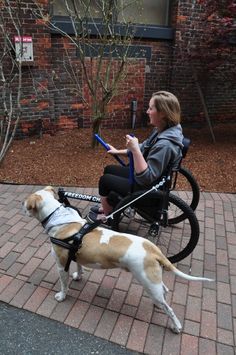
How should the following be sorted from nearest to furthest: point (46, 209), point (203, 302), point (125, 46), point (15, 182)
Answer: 1. point (46, 209)
2. point (203, 302)
3. point (15, 182)
4. point (125, 46)

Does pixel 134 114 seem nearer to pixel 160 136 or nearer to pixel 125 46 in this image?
pixel 125 46

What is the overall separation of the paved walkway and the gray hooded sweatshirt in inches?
36.2

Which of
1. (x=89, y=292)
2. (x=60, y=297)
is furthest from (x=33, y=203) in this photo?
(x=89, y=292)

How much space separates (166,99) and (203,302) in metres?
1.80

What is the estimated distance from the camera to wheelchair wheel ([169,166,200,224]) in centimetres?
389

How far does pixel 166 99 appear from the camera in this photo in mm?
3141

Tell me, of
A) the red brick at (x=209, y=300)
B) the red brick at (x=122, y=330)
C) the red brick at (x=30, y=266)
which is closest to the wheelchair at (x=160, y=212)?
the red brick at (x=209, y=300)

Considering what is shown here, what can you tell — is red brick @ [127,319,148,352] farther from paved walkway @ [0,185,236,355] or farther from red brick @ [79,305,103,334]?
red brick @ [79,305,103,334]

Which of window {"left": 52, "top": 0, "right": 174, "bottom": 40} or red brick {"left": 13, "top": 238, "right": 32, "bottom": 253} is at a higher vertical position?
window {"left": 52, "top": 0, "right": 174, "bottom": 40}

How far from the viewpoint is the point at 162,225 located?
11.2ft

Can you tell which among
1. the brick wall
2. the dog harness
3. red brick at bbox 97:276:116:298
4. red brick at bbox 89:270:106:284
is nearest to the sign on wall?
the brick wall

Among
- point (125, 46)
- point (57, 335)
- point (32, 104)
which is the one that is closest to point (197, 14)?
point (125, 46)

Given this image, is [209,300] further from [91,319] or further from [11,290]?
[11,290]

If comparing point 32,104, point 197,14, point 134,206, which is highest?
point 197,14
